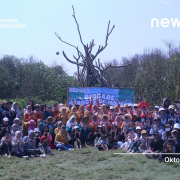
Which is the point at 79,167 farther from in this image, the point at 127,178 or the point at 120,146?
the point at 120,146

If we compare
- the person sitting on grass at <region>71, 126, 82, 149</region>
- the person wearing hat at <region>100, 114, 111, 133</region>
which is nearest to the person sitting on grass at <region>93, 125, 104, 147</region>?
the person wearing hat at <region>100, 114, 111, 133</region>

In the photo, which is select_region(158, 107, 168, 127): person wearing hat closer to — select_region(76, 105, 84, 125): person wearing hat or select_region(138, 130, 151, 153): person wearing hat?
select_region(138, 130, 151, 153): person wearing hat

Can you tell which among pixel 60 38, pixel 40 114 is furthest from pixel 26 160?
pixel 60 38

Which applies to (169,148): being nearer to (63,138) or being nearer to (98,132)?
(98,132)

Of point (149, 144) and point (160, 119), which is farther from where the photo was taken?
point (160, 119)

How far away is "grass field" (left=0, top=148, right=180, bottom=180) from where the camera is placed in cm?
693

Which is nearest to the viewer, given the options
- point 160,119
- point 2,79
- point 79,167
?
point 79,167

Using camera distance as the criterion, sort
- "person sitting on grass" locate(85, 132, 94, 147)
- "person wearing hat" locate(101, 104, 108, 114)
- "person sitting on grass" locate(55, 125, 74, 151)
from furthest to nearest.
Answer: "person wearing hat" locate(101, 104, 108, 114)
"person sitting on grass" locate(85, 132, 94, 147)
"person sitting on grass" locate(55, 125, 74, 151)

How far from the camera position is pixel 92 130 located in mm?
10820

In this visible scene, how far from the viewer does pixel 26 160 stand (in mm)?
8430

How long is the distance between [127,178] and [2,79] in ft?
47.4

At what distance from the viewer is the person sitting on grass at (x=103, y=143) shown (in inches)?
382

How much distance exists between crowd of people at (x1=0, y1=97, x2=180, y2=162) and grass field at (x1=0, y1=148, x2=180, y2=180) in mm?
480

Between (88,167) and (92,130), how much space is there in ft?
10.3
